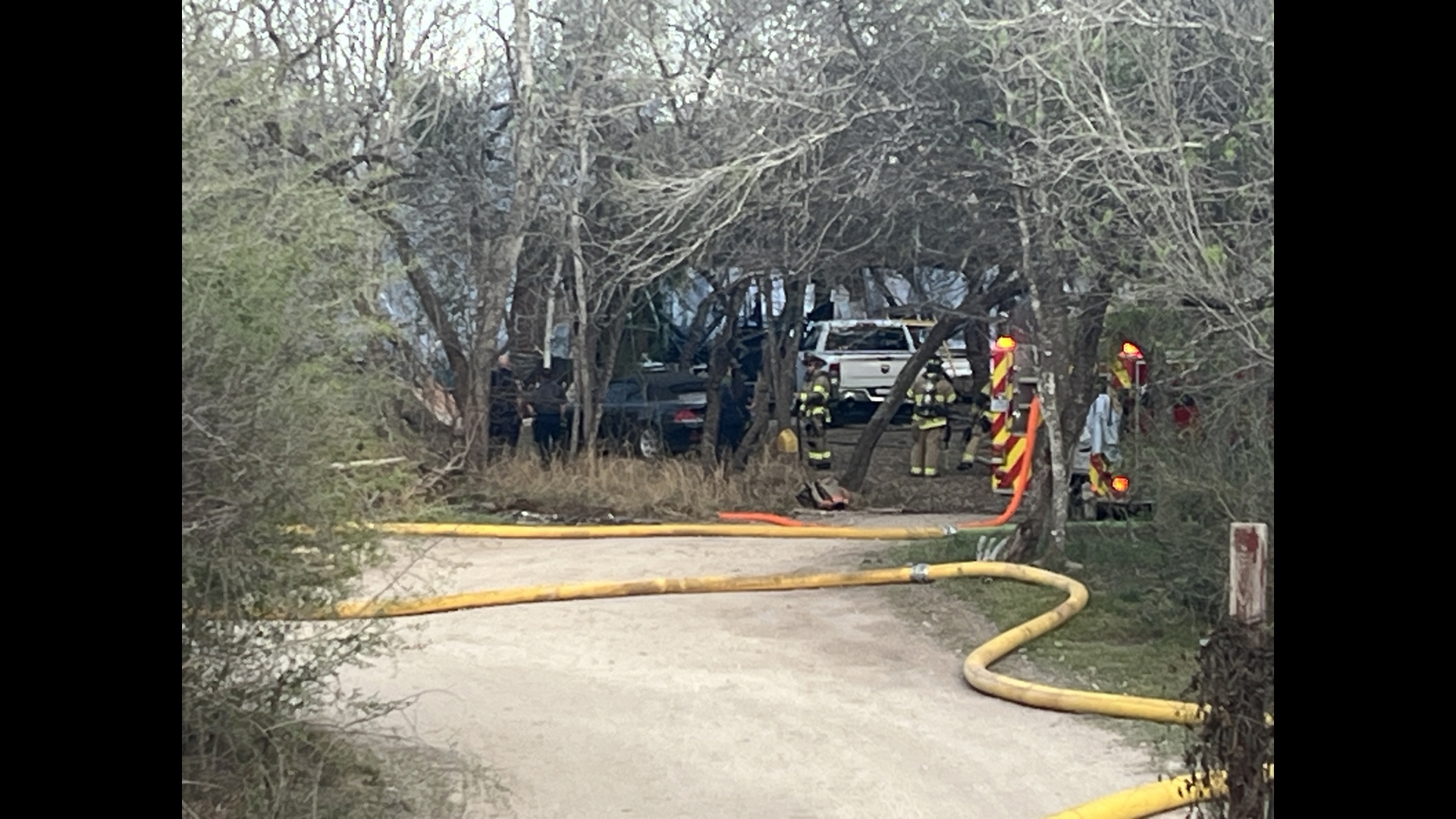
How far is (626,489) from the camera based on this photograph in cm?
1427

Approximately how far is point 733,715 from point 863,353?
44.5ft

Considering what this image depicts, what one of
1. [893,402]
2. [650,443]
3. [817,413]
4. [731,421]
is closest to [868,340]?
[731,421]

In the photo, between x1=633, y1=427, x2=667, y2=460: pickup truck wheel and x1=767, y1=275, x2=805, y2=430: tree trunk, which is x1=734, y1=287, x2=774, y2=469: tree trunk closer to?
x1=767, y1=275, x2=805, y2=430: tree trunk

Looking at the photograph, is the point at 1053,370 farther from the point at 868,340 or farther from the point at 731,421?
the point at 868,340

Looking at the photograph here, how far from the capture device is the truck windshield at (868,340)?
20.0m

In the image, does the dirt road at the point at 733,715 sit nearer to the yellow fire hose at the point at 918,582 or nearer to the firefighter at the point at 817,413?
the yellow fire hose at the point at 918,582

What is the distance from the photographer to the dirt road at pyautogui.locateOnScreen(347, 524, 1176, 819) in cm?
561

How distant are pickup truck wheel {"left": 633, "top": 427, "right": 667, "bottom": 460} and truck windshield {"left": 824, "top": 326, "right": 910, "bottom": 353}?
410 centimetres

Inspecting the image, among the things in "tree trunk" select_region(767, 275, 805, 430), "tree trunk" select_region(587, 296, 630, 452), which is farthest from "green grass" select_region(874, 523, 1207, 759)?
"tree trunk" select_region(767, 275, 805, 430)

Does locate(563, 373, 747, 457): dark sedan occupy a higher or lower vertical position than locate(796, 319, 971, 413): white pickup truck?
lower

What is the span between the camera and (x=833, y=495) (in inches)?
566
